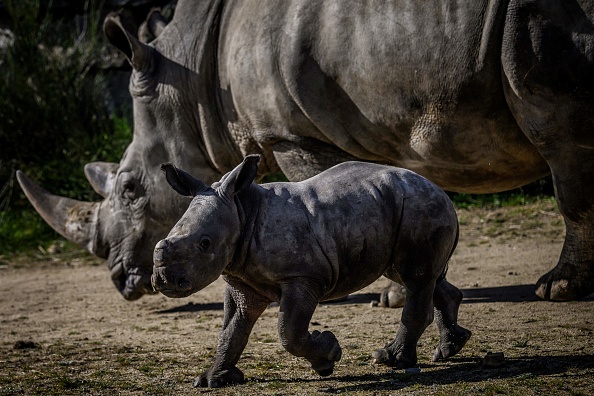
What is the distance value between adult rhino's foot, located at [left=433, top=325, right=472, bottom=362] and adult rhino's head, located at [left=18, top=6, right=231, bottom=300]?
2385 mm

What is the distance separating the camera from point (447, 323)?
4.01 m

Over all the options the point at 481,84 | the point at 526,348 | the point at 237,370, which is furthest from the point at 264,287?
the point at 481,84

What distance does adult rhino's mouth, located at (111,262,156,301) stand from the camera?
611 cm

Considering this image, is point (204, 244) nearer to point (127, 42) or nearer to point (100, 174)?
point (127, 42)

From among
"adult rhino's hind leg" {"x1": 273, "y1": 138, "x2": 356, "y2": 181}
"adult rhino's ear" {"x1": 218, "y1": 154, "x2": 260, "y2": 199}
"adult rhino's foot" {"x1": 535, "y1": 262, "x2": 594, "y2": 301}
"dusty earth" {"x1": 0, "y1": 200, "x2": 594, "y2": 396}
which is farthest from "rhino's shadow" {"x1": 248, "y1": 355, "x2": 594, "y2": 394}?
"adult rhino's hind leg" {"x1": 273, "y1": 138, "x2": 356, "y2": 181}

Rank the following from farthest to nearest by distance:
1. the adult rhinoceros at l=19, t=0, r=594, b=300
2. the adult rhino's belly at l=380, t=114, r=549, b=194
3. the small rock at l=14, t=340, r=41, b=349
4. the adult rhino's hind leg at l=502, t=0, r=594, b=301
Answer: the small rock at l=14, t=340, r=41, b=349 < the adult rhino's belly at l=380, t=114, r=549, b=194 < the adult rhinoceros at l=19, t=0, r=594, b=300 < the adult rhino's hind leg at l=502, t=0, r=594, b=301

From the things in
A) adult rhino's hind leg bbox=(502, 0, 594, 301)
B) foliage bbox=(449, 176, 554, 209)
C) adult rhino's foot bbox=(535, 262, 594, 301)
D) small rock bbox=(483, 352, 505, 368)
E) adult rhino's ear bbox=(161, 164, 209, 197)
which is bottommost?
foliage bbox=(449, 176, 554, 209)

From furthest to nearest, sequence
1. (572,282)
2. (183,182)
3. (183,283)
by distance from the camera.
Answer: (572,282), (183,182), (183,283)

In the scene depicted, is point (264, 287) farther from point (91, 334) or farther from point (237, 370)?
point (91, 334)

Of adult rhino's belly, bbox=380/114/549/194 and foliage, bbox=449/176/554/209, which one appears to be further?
foliage, bbox=449/176/554/209

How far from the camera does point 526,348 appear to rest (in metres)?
4.11

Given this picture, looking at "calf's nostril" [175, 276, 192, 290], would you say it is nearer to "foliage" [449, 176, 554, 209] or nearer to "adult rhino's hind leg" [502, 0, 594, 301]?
"adult rhino's hind leg" [502, 0, 594, 301]

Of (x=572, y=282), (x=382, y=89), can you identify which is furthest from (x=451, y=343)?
(x=382, y=89)

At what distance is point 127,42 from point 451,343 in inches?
123
